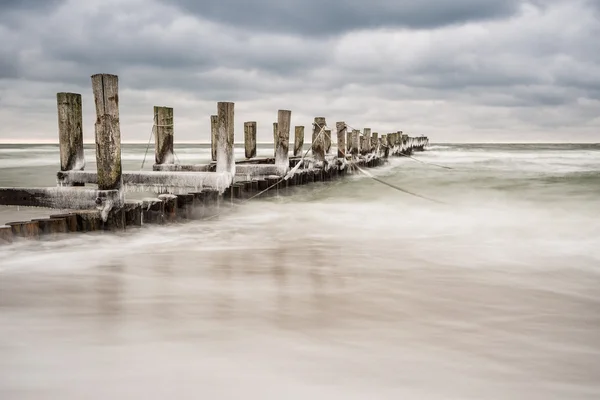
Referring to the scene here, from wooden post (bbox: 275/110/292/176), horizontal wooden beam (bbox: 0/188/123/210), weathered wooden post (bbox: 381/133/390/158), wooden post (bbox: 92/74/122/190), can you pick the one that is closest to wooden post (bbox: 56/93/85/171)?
horizontal wooden beam (bbox: 0/188/123/210)

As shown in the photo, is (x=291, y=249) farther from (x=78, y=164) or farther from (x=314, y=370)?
(x=78, y=164)

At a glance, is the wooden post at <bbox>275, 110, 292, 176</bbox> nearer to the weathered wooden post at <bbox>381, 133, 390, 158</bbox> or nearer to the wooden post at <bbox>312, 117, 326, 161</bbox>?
the wooden post at <bbox>312, 117, 326, 161</bbox>

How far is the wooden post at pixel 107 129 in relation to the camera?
21.9 ft

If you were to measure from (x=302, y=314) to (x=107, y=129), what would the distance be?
3996 mm

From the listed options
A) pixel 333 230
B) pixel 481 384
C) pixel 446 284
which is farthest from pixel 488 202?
pixel 481 384

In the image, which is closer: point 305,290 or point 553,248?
point 305,290

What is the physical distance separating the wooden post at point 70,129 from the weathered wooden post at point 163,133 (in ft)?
6.69

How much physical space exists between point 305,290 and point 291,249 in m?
1.98

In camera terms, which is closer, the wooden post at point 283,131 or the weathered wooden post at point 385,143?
the wooden post at point 283,131

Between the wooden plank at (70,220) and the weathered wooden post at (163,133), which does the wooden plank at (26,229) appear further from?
the weathered wooden post at (163,133)

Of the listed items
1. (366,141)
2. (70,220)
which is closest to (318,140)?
(366,141)

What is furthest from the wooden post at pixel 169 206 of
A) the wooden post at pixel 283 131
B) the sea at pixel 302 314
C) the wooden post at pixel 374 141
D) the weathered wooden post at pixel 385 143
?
the weathered wooden post at pixel 385 143

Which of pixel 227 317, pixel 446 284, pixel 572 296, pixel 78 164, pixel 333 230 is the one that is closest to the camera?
pixel 227 317

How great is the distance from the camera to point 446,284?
4816 mm
